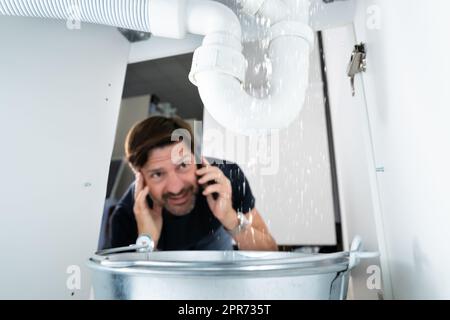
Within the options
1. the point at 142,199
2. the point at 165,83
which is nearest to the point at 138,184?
the point at 142,199

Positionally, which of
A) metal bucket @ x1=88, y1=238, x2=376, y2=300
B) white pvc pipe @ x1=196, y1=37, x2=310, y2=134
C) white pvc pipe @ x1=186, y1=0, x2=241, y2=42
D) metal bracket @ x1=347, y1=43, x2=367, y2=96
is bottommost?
metal bucket @ x1=88, y1=238, x2=376, y2=300

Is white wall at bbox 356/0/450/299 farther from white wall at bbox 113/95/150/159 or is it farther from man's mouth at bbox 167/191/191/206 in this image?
white wall at bbox 113/95/150/159

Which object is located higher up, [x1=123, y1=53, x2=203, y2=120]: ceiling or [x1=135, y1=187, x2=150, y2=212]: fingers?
[x1=123, y1=53, x2=203, y2=120]: ceiling

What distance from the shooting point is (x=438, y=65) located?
288mm

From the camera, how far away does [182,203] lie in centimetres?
92

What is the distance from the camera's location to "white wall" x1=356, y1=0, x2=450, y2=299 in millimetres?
288

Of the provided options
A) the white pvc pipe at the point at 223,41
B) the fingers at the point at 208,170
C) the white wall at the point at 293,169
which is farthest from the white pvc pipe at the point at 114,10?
the fingers at the point at 208,170

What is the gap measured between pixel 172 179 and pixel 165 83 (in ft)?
1.17

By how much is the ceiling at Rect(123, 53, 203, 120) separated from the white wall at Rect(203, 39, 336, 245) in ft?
0.27

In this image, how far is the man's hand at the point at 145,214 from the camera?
88 centimetres

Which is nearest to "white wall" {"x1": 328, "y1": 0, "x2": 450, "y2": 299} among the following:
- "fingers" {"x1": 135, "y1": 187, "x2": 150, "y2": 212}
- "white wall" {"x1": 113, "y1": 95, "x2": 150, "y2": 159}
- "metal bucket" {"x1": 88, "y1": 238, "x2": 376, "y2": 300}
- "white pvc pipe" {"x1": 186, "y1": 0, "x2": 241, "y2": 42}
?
"metal bucket" {"x1": 88, "y1": 238, "x2": 376, "y2": 300}

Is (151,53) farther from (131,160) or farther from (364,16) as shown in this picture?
(364,16)

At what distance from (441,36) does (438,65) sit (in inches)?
1.1

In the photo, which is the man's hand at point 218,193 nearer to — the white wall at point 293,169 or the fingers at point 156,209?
the white wall at point 293,169
